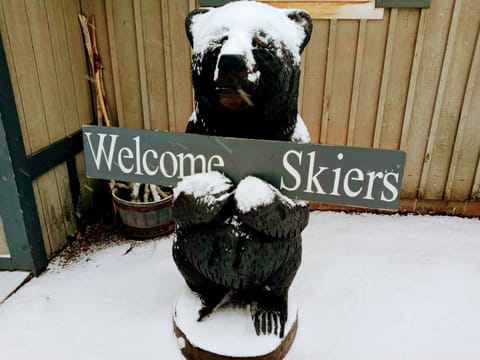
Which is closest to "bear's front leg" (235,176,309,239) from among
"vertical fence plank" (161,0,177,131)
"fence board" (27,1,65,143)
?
"fence board" (27,1,65,143)

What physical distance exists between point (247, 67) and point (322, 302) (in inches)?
57.7

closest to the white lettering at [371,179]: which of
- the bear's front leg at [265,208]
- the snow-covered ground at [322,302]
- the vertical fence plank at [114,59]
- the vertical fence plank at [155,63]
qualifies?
the bear's front leg at [265,208]

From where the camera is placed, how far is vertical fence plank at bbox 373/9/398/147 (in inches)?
105

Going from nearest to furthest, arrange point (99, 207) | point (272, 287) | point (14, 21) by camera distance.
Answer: point (272, 287) → point (14, 21) → point (99, 207)

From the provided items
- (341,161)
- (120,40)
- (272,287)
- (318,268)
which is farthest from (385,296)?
(120,40)

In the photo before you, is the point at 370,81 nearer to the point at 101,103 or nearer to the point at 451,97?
the point at 451,97

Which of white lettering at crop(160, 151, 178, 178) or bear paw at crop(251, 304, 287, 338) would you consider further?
bear paw at crop(251, 304, 287, 338)

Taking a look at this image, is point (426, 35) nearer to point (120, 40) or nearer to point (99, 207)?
point (120, 40)

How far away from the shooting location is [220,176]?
128 centimetres

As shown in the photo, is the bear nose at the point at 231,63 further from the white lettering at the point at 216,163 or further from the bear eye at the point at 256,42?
the white lettering at the point at 216,163

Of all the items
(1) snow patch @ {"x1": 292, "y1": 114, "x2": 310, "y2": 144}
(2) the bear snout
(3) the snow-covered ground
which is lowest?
(3) the snow-covered ground

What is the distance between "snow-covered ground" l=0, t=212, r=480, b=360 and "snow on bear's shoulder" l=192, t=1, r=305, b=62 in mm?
1339

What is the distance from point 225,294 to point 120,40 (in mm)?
2064

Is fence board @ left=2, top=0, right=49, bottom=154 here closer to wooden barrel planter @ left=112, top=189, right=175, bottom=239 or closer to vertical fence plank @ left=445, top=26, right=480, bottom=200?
wooden barrel planter @ left=112, top=189, right=175, bottom=239
